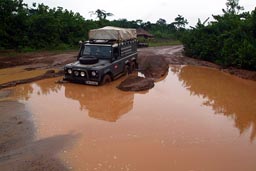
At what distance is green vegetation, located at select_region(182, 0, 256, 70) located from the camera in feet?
52.9

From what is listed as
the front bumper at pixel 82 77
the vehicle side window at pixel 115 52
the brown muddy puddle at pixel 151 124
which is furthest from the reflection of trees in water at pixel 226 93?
the front bumper at pixel 82 77

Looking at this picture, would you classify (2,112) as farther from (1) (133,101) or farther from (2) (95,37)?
(2) (95,37)

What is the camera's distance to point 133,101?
10.4 m

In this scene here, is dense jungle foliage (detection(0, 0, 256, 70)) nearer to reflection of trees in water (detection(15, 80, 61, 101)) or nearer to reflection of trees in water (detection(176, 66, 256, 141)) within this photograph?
reflection of trees in water (detection(176, 66, 256, 141))

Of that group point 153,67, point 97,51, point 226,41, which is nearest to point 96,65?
point 97,51

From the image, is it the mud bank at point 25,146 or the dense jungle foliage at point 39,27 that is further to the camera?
the dense jungle foliage at point 39,27

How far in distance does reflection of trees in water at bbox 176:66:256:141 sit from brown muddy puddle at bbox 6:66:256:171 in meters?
0.03

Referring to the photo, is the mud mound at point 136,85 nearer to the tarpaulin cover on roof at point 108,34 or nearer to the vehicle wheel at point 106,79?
the vehicle wheel at point 106,79

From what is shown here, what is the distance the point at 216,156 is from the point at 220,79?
949 cm

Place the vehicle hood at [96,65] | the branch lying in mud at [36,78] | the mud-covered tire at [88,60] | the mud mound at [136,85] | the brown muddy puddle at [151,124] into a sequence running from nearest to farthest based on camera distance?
the brown muddy puddle at [151,124]
the vehicle hood at [96,65]
the mud mound at [136,85]
the mud-covered tire at [88,60]
the branch lying in mud at [36,78]

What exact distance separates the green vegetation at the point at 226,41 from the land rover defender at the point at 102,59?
6.98m

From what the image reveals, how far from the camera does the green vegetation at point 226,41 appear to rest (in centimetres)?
1614

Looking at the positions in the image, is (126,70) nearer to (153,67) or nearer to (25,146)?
(153,67)

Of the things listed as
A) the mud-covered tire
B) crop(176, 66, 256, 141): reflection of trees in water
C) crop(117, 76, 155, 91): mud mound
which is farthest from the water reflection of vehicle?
crop(176, 66, 256, 141): reflection of trees in water
